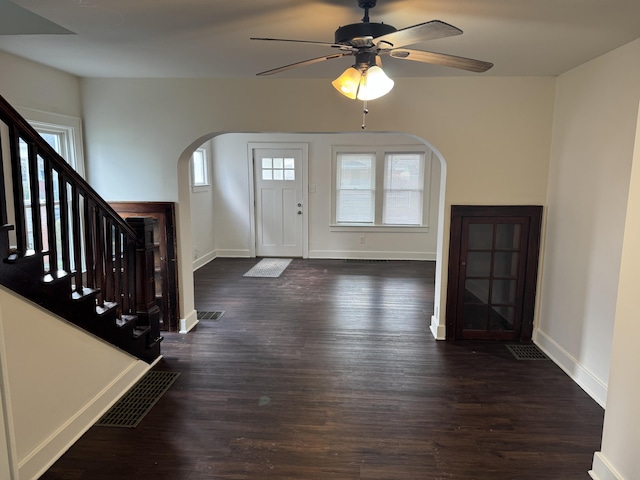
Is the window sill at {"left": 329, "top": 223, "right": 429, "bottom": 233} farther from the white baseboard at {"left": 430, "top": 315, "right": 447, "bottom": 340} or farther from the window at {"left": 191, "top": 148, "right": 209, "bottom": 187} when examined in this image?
the white baseboard at {"left": 430, "top": 315, "right": 447, "bottom": 340}

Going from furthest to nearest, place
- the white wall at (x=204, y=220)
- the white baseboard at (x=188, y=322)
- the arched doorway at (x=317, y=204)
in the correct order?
the arched doorway at (x=317, y=204)
the white wall at (x=204, y=220)
the white baseboard at (x=188, y=322)

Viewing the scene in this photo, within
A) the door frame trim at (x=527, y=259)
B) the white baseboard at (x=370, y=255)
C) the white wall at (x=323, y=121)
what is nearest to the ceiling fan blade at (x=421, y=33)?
the white wall at (x=323, y=121)

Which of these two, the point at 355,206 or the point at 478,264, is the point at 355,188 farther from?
the point at 478,264

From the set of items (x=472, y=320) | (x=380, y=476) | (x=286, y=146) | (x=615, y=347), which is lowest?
(x=380, y=476)

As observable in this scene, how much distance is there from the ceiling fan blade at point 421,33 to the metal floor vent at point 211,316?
3.48 metres

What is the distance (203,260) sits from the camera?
23.2 ft

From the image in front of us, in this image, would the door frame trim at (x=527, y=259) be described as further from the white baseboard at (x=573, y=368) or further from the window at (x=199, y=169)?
the window at (x=199, y=169)

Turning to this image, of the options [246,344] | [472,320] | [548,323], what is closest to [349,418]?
[246,344]

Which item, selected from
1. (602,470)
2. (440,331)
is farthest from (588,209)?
(602,470)

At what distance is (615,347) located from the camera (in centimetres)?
212

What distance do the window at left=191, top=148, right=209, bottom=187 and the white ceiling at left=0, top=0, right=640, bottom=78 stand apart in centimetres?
319

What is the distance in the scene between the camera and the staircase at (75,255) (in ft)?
6.89

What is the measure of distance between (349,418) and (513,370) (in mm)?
1559

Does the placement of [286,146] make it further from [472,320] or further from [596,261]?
[596,261]
